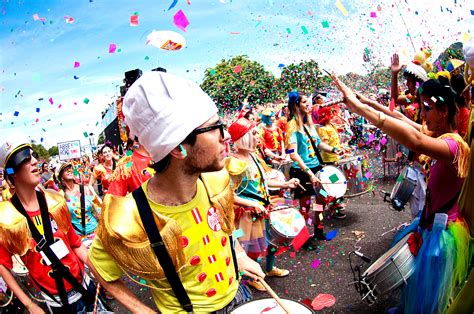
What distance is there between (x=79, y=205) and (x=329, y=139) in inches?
166

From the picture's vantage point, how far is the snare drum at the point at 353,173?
226 inches

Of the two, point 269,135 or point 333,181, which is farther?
point 269,135

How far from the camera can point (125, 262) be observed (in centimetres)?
160

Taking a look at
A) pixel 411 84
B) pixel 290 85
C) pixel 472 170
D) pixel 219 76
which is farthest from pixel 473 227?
pixel 219 76

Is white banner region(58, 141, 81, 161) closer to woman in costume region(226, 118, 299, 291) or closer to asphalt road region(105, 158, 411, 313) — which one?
asphalt road region(105, 158, 411, 313)

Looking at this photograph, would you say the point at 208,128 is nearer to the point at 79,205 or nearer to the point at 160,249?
the point at 160,249

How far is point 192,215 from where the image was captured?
5.93 feet

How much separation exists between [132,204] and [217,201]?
467 mm

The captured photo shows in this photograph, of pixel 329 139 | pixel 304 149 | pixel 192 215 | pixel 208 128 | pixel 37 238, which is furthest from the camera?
pixel 329 139

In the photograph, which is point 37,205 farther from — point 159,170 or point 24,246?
point 159,170

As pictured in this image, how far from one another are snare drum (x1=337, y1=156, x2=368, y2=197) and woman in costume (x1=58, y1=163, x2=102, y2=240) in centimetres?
376

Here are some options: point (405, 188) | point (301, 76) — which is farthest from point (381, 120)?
point (301, 76)

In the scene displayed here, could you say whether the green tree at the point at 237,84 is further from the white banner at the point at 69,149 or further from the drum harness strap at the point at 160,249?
the drum harness strap at the point at 160,249

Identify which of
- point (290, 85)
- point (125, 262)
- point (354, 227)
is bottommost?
point (290, 85)
